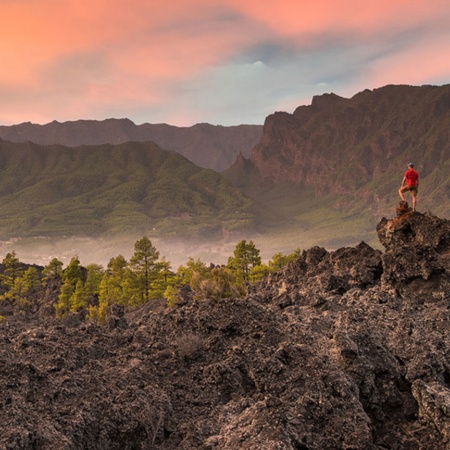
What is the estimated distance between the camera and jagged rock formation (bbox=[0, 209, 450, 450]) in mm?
9055

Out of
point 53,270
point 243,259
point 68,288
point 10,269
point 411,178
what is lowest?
point 68,288

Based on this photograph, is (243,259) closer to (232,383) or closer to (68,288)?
(68,288)

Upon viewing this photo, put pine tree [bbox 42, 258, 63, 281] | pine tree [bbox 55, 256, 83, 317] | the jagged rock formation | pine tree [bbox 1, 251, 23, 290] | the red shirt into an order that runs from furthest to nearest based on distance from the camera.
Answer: pine tree [bbox 1, 251, 23, 290]
pine tree [bbox 42, 258, 63, 281]
pine tree [bbox 55, 256, 83, 317]
the red shirt
the jagged rock formation

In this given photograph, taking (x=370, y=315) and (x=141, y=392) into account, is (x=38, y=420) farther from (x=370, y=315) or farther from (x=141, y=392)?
(x=370, y=315)

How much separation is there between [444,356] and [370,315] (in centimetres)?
459

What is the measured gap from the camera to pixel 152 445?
378 inches

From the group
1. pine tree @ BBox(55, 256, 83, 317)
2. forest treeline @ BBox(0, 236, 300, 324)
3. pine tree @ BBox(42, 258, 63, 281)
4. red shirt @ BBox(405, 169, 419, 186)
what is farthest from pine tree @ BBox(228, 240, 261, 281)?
red shirt @ BBox(405, 169, 419, 186)

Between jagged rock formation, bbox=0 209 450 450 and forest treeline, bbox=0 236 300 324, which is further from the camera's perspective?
forest treeline, bbox=0 236 300 324

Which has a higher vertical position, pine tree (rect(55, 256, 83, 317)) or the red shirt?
the red shirt

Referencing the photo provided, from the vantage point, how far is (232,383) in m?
11.7

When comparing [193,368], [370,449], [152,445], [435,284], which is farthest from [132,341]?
[435,284]

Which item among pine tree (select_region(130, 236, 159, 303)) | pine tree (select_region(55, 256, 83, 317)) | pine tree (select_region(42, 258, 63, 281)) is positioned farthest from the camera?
pine tree (select_region(42, 258, 63, 281))

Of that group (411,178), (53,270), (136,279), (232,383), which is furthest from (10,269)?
(232,383)

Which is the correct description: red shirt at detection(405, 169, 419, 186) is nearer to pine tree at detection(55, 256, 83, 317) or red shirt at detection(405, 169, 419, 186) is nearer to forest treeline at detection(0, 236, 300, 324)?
forest treeline at detection(0, 236, 300, 324)
